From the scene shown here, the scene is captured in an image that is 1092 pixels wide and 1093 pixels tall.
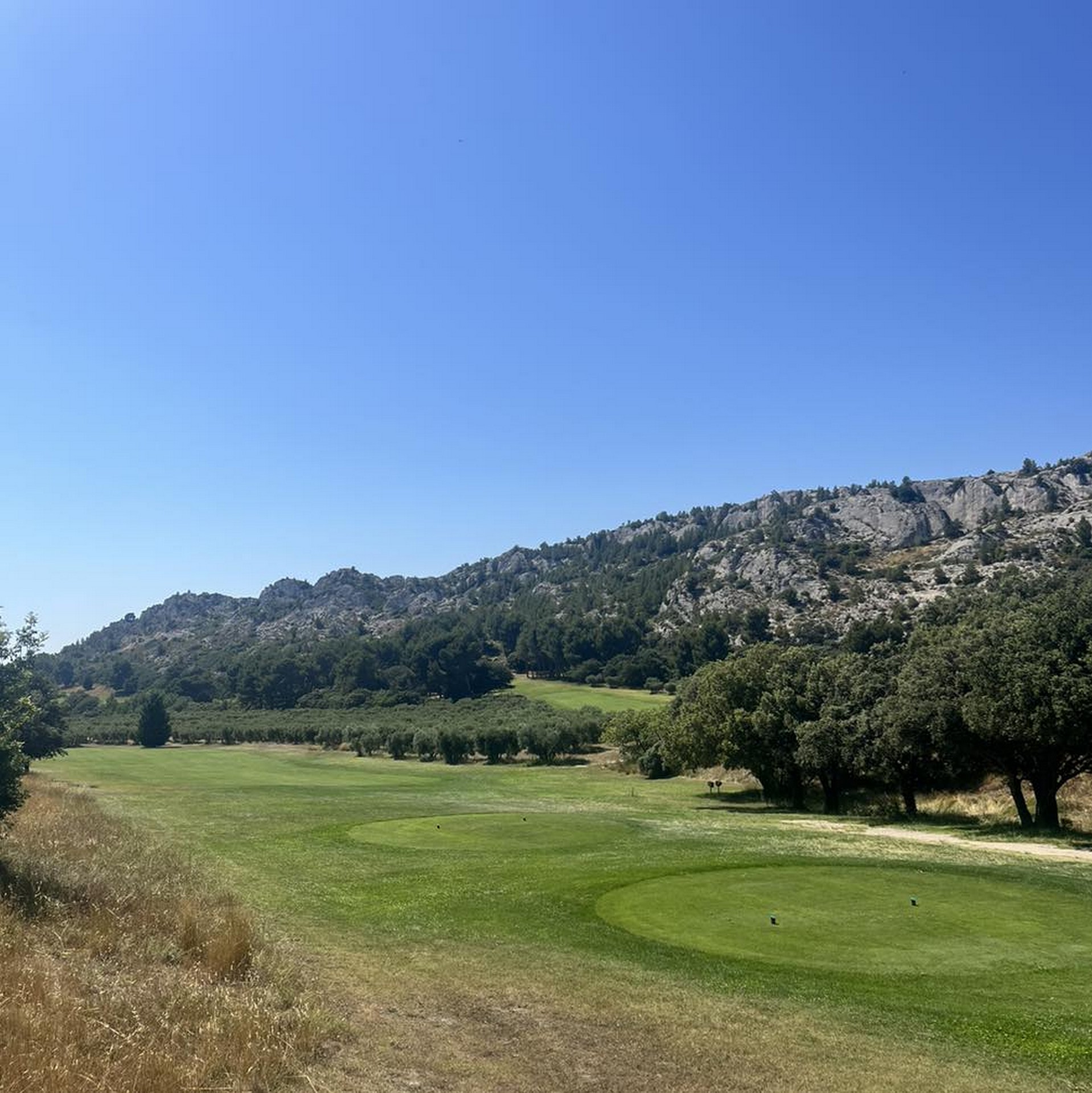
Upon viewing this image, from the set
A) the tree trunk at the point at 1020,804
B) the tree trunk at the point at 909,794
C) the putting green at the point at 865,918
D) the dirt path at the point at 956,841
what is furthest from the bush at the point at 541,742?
the putting green at the point at 865,918

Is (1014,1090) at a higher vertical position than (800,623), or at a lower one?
lower

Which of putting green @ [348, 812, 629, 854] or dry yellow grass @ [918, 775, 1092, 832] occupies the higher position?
dry yellow grass @ [918, 775, 1092, 832]

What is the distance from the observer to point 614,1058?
10.3m

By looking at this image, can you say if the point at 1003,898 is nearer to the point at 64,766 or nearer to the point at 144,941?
the point at 144,941

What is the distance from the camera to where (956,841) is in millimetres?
33031

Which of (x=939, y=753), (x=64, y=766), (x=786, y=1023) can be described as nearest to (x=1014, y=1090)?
(x=786, y=1023)

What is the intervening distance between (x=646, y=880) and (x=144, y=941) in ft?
45.2

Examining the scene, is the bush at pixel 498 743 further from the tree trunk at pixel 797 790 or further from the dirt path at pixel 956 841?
the dirt path at pixel 956 841

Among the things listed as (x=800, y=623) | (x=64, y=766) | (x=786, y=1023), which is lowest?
(x=64, y=766)

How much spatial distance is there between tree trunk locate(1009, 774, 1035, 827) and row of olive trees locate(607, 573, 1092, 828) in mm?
71

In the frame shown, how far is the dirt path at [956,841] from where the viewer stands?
28.9 metres

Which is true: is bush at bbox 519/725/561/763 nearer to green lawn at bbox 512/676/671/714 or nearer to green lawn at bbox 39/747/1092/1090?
green lawn at bbox 512/676/671/714

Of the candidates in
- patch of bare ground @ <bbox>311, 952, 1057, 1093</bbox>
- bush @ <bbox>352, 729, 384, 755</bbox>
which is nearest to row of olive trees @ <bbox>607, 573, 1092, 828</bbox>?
patch of bare ground @ <bbox>311, 952, 1057, 1093</bbox>

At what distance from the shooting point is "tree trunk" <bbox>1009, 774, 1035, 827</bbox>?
119 feet
